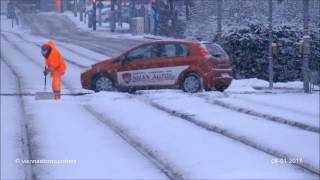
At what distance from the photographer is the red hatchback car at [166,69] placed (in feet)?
67.4

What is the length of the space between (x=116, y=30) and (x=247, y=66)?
41.8 meters

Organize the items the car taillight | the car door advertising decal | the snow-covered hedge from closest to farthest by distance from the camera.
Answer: the car taillight
the car door advertising decal
the snow-covered hedge

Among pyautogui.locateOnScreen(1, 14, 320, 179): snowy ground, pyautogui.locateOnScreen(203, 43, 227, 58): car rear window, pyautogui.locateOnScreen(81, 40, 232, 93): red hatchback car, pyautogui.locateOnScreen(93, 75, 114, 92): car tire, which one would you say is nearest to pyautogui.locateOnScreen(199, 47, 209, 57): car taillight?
pyautogui.locateOnScreen(81, 40, 232, 93): red hatchback car

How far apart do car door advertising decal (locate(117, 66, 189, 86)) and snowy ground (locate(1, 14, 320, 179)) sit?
33 cm

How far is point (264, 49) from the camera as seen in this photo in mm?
24891

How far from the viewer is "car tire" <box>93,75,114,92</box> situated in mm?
21500

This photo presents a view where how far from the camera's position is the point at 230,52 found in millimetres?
25203

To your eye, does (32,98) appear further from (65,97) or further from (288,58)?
(288,58)

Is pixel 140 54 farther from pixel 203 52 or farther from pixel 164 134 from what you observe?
pixel 164 134

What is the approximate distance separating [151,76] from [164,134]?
7.98m

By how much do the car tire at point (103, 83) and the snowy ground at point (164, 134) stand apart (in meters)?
0.78

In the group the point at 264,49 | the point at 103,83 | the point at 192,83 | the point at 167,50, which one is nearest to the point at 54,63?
Answer: the point at 103,83

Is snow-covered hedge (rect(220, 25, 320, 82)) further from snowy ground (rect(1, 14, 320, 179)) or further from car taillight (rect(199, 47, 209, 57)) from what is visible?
car taillight (rect(199, 47, 209, 57))

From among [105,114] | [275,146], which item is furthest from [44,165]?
[105,114]
